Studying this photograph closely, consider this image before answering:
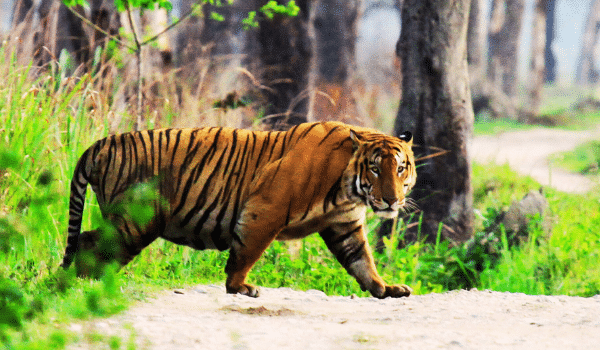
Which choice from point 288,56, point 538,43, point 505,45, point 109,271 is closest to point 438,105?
point 288,56

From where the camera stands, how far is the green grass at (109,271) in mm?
2932

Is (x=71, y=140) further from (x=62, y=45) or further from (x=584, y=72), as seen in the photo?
(x=584, y=72)

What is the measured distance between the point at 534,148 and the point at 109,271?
15280 millimetres

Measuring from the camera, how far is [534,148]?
53.5ft

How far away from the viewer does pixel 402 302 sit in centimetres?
414

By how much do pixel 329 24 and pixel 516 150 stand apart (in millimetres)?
8383

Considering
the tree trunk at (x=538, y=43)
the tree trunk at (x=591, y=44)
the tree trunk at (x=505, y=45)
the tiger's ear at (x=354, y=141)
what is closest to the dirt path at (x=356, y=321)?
the tiger's ear at (x=354, y=141)

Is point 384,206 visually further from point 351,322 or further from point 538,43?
point 538,43

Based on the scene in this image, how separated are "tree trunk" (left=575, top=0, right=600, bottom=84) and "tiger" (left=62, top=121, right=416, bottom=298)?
4063 centimetres

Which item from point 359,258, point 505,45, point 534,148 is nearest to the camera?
point 359,258

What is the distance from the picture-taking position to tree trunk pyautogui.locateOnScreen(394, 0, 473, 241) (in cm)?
669

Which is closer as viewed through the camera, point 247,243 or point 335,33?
point 247,243

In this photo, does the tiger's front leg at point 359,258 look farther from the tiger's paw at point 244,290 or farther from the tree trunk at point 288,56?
the tree trunk at point 288,56

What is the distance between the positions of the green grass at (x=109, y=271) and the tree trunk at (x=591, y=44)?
122ft
